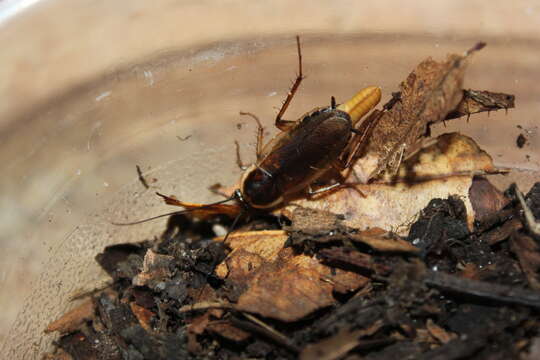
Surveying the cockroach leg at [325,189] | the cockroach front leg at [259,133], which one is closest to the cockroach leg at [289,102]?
the cockroach front leg at [259,133]

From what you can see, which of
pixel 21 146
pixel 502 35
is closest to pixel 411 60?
pixel 502 35

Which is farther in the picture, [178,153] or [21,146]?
[178,153]

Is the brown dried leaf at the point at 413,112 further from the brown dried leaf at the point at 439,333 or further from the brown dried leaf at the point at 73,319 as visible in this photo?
the brown dried leaf at the point at 73,319

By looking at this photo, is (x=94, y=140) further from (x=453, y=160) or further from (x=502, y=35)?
(x=502, y=35)

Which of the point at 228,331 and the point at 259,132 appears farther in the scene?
the point at 259,132

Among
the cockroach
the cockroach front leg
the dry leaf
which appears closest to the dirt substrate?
the cockroach

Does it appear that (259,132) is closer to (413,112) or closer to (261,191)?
(261,191)

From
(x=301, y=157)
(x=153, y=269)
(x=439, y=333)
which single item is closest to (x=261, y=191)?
(x=301, y=157)

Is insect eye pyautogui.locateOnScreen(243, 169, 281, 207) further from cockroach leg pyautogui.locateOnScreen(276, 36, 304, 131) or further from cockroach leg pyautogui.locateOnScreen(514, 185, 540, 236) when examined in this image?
cockroach leg pyautogui.locateOnScreen(514, 185, 540, 236)
